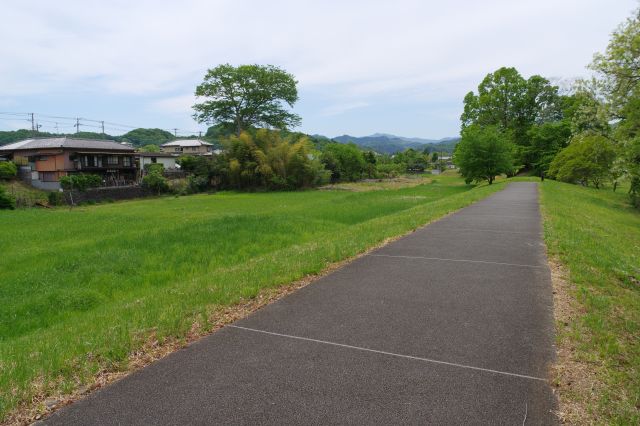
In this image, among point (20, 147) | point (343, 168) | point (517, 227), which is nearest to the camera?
point (517, 227)

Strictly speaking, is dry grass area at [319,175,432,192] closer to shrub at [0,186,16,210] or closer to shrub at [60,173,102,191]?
shrub at [60,173,102,191]

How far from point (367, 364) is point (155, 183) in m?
47.5

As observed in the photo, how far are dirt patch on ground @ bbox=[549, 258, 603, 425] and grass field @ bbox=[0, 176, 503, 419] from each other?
364 centimetres

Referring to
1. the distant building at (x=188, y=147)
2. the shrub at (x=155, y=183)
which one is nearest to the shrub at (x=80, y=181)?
the shrub at (x=155, y=183)

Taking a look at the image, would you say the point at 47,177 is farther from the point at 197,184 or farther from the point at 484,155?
the point at 484,155

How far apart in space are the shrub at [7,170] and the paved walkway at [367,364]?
154 ft

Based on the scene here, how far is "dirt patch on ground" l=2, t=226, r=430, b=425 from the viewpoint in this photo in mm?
3072

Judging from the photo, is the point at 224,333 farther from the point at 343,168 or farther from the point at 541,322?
the point at 343,168

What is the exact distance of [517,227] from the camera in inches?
460

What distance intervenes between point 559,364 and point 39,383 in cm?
451

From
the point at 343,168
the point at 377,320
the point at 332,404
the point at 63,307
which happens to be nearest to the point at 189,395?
the point at 332,404

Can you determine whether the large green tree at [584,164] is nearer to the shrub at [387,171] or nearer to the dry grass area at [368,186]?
the dry grass area at [368,186]

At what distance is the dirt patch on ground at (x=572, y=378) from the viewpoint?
2.92 meters

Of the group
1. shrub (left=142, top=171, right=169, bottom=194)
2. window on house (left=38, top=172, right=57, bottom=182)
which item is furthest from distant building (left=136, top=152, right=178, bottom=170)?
window on house (left=38, top=172, right=57, bottom=182)
